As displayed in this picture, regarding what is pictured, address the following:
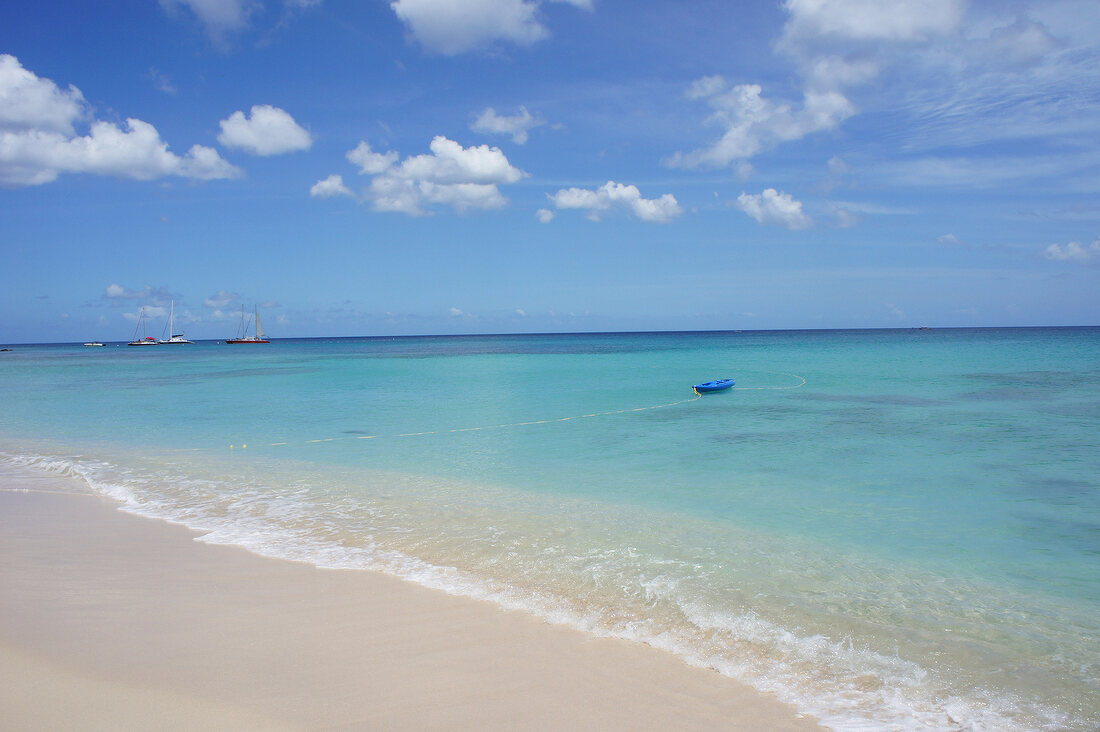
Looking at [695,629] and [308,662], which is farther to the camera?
[695,629]

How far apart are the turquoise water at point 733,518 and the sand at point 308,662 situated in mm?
449

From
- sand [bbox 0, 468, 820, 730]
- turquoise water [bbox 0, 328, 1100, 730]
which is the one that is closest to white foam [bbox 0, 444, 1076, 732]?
turquoise water [bbox 0, 328, 1100, 730]

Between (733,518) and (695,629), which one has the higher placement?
(695,629)

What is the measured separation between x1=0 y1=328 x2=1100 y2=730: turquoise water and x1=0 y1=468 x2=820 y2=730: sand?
449 millimetres

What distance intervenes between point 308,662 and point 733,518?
223 inches

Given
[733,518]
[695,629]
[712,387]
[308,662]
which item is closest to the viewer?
[308,662]

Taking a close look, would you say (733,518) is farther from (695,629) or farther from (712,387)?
(712,387)

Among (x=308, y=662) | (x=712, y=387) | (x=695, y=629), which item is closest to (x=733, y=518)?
(x=695, y=629)

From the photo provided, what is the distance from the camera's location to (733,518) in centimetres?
834

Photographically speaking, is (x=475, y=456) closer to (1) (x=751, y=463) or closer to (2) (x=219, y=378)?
(1) (x=751, y=463)

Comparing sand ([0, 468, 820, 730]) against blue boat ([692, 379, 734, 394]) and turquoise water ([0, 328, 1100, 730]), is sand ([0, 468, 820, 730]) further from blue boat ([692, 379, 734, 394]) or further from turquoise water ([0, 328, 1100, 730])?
blue boat ([692, 379, 734, 394])

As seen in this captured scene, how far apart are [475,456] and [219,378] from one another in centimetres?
3027

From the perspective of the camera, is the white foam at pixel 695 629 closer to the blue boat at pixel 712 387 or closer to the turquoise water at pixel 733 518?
the turquoise water at pixel 733 518

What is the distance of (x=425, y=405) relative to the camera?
2259 centimetres
